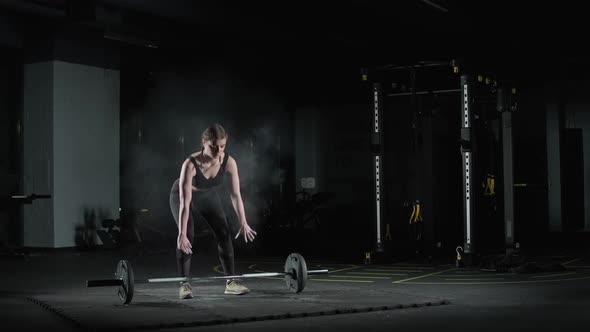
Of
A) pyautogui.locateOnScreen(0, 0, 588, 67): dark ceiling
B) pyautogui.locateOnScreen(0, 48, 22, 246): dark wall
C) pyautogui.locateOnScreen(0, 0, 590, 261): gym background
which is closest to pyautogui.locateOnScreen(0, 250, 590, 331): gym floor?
pyautogui.locateOnScreen(0, 0, 590, 261): gym background

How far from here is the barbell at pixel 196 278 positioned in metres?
5.34

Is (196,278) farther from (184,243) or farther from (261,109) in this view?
(261,109)

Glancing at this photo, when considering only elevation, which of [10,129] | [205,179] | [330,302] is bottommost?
[330,302]

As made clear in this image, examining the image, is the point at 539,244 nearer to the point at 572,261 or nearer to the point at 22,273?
the point at 572,261

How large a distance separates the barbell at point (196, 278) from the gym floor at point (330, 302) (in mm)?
89

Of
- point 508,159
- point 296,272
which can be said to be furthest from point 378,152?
point 296,272

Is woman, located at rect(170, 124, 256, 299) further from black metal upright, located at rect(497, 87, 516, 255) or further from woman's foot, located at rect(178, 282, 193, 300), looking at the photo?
black metal upright, located at rect(497, 87, 516, 255)

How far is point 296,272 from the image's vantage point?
6004mm

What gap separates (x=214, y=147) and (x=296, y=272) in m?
1.14

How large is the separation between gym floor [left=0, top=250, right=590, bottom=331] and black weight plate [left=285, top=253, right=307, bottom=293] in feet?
0.26

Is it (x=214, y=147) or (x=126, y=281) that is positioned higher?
(x=214, y=147)

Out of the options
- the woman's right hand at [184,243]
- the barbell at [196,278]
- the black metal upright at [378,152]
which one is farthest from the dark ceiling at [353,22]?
the barbell at [196,278]

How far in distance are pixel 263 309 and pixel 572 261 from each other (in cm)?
490

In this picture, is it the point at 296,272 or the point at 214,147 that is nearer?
A: the point at 214,147
